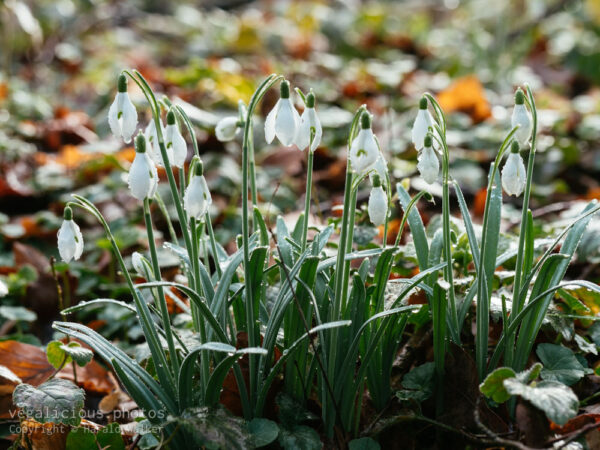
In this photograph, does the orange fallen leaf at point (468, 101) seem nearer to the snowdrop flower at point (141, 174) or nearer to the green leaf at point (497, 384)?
the green leaf at point (497, 384)

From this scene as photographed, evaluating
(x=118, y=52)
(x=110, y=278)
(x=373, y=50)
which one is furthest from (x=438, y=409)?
(x=118, y=52)

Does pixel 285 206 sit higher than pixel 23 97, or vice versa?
pixel 23 97

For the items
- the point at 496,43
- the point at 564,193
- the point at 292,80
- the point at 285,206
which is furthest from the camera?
the point at 496,43

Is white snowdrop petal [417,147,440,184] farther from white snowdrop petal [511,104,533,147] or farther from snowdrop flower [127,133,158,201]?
snowdrop flower [127,133,158,201]

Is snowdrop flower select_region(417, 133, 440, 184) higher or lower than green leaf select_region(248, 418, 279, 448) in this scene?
higher

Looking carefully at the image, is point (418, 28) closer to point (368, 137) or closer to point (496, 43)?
point (496, 43)

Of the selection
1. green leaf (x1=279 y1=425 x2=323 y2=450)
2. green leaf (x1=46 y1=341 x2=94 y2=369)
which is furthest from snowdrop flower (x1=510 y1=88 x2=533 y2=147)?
green leaf (x1=46 y1=341 x2=94 y2=369)
